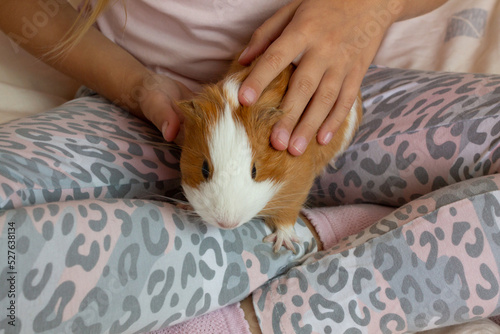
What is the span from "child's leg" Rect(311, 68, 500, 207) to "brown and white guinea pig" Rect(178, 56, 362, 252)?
0.69 ft

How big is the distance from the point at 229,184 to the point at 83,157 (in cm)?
32

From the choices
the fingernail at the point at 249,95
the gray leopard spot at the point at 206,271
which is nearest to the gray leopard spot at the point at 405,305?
the gray leopard spot at the point at 206,271

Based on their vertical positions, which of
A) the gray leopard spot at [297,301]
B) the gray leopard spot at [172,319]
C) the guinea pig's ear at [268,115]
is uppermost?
the guinea pig's ear at [268,115]

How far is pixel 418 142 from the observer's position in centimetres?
→ 101

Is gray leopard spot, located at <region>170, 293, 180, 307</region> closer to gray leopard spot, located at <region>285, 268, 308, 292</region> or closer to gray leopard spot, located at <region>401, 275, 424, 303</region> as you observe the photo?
gray leopard spot, located at <region>285, 268, 308, 292</region>

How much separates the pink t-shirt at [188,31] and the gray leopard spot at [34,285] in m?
0.69

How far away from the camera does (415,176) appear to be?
1.01 meters

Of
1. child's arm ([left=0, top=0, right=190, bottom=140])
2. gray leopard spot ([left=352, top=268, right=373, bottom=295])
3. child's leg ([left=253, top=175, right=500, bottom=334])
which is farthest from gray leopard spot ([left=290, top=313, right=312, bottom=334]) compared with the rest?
child's arm ([left=0, top=0, right=190, bottom=140])

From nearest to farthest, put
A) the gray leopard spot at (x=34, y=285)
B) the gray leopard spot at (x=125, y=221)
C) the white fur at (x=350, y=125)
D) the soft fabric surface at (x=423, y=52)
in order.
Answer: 1. the gray leopard spot at (x=34, y=285)
2. the gray leopard spot at (x=125, y=221)
3. the white fur at (x=350, y=125)
4. the soft fabric surface at (x=423, y=52)

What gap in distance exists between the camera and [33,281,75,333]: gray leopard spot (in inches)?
24.5

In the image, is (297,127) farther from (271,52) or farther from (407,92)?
(407,92)

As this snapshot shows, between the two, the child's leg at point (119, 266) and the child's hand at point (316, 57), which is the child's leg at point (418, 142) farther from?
A: the child's leg at point (119, 266)

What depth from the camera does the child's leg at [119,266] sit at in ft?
2.06

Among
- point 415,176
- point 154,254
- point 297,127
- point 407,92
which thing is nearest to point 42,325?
point 154,254
